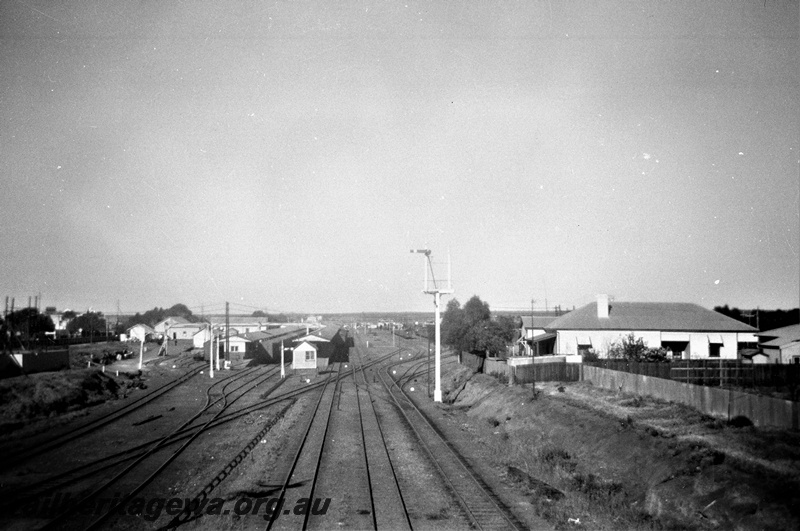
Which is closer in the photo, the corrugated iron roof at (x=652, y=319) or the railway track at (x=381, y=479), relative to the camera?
the railway track at (x=381, y=479)

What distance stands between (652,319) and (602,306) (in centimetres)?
477

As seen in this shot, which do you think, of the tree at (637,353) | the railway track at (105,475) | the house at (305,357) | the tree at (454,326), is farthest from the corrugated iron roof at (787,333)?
the railway track at (105,475)

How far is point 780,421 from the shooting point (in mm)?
15922

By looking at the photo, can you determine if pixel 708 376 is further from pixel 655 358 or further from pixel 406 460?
pixel 406 460

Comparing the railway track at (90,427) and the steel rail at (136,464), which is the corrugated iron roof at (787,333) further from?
the railway track at (90,427)

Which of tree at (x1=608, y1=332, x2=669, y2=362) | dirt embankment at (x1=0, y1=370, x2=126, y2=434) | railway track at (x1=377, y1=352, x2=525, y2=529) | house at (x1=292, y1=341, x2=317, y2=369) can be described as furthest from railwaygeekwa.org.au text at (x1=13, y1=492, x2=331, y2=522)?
house at (x1=292, y1=341, x2=317, y2=369)

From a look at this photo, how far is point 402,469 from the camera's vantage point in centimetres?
1852

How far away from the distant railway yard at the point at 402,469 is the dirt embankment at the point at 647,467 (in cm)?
5

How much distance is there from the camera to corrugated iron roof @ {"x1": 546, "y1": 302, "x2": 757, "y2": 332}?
46562 mm

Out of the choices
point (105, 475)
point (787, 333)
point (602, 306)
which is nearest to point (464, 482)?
point (105, 475)

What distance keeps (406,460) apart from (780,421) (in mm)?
12746

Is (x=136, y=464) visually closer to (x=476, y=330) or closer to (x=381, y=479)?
(x=381, y=479)

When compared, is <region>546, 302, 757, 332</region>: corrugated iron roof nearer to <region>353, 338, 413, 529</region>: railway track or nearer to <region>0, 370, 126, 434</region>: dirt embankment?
<region>353, 338, 413, 529</region>: railway track

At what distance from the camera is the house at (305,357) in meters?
55.5
